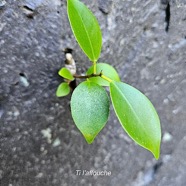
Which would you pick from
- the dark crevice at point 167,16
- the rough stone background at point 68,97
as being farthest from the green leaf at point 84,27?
the dark crevice at point 167,16

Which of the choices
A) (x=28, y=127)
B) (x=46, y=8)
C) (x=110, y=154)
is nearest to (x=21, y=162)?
A: (x=28, y=127)

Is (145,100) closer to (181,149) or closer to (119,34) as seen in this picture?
(119,34)

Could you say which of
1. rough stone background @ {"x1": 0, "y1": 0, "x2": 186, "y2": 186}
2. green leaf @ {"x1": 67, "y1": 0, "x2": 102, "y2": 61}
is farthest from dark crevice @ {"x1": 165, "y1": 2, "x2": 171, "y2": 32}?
green leaf @ {"x1": 67, "y1": 0, "x2": 102, "y2": 61}

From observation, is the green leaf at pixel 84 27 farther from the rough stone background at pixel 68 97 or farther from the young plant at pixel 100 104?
the rough stone background at pixel 68 97

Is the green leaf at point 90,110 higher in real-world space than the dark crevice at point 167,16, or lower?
lower

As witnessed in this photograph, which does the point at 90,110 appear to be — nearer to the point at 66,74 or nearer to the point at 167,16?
the point at 66,74

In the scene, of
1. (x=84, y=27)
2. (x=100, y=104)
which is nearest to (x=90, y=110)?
(x=100, y=104)

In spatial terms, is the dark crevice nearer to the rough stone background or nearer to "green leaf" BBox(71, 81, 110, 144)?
the rough stone background
